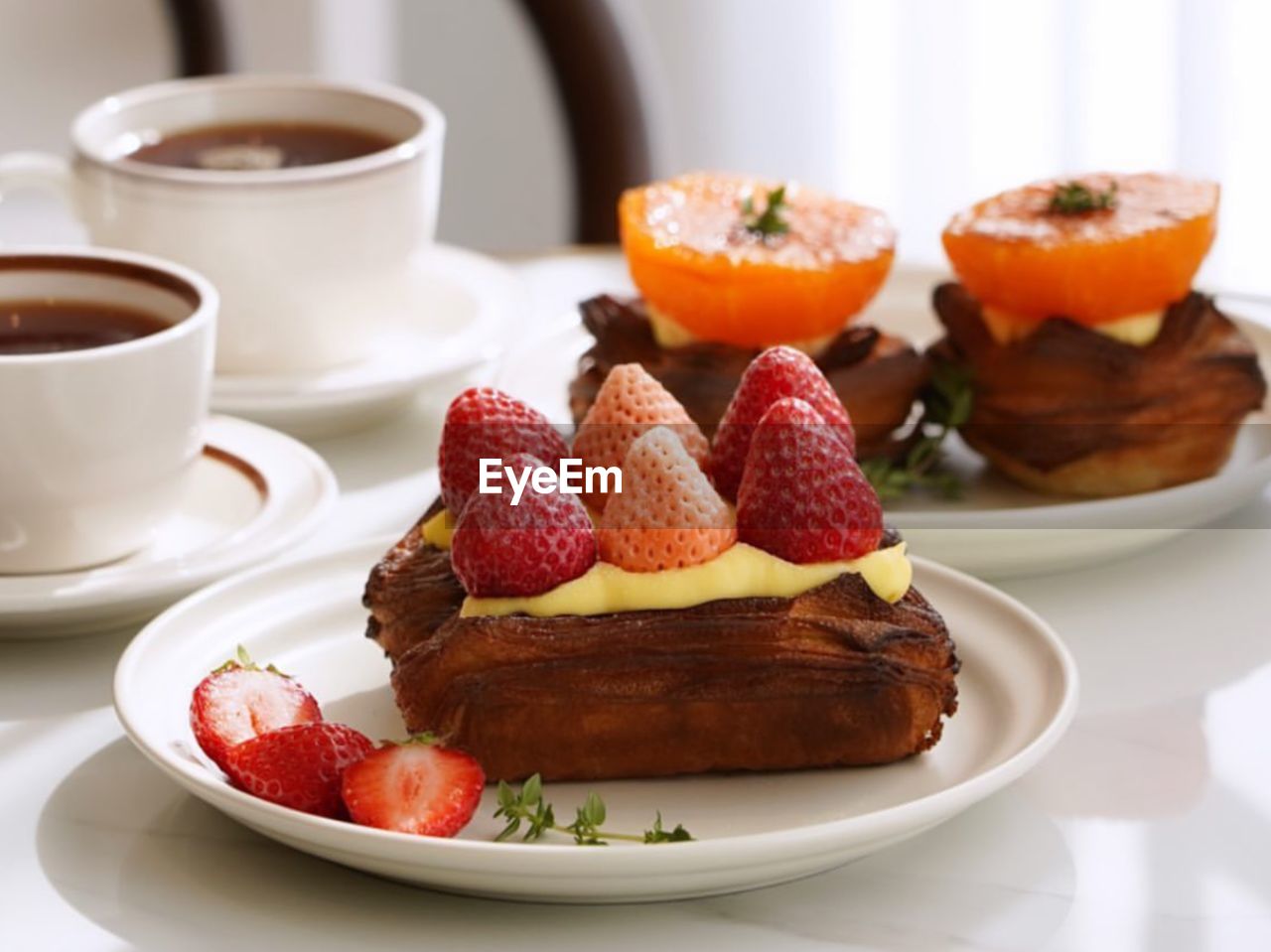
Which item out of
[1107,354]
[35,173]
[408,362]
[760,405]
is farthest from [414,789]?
[35,173]

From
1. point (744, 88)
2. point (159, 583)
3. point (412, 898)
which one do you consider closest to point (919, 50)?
point (744, 88)

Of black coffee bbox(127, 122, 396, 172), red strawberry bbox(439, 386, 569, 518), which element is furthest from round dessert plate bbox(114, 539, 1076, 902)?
black coffee bbox(127, 122, 396, 172)

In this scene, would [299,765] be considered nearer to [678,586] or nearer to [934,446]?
[678,586]

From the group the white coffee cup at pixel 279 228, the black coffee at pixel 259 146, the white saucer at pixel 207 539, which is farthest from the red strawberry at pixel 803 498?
the black coffee at pixel 259 146

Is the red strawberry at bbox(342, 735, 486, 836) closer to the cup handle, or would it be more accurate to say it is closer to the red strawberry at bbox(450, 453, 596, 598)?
the red strawberry at bbox(450, 453, 596, 598)

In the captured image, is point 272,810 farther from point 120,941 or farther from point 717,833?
point 717,833

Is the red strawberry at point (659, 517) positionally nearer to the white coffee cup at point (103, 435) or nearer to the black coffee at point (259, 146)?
the white coffee cup at point (103, 435)
